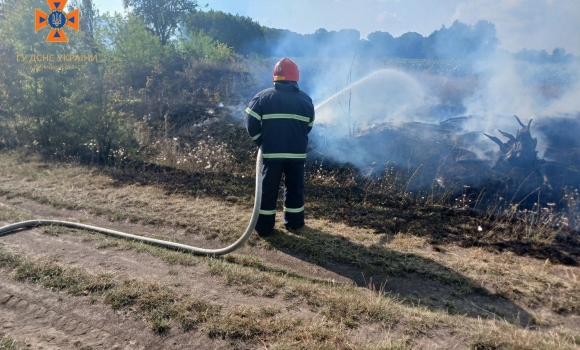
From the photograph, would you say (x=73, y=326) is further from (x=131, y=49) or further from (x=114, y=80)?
(x=131, y=49)

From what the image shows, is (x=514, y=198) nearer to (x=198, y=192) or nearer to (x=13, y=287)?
(x=198, y=192)

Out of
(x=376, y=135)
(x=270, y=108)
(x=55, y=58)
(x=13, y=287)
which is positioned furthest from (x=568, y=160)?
(x=55, y=58)

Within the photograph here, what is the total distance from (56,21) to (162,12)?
14570 millimetres

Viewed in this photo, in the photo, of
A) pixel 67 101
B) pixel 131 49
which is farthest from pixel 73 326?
pixel 131 49

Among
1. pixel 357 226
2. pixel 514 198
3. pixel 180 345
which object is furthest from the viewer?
pixel 514 198

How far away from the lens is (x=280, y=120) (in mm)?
4664

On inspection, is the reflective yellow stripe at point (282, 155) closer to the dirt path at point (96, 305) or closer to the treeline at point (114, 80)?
the dirt path at point (96, 305)

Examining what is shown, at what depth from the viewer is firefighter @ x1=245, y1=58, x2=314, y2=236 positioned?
468 centimetres

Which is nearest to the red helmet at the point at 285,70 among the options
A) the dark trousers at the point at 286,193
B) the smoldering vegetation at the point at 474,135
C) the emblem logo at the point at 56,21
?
the dark trousers at the point at 286,193

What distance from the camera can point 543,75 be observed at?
12.4 meters

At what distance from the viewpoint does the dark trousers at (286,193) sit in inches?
189

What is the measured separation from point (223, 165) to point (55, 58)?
5.26m

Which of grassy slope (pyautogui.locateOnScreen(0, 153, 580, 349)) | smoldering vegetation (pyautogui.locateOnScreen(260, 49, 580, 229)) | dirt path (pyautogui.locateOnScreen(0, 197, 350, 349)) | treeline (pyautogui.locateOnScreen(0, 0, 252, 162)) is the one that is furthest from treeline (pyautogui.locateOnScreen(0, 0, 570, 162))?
dirt path (pyautogui.locateOnScreen(0, 197, 350, 349))

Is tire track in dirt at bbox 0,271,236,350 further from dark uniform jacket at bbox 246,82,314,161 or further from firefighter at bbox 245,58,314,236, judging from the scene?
dark uniform jacket at bbox 246,82,314,161
